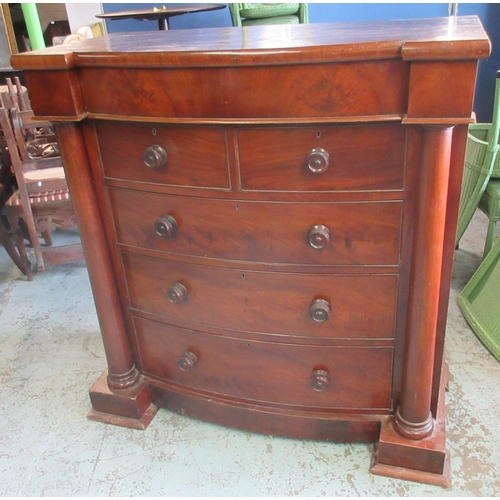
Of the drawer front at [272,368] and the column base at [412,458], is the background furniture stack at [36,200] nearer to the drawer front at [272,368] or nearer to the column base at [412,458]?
the drawer front at [272,368]

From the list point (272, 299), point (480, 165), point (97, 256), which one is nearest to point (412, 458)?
point (272, 299)

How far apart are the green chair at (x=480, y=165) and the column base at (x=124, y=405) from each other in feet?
4.29

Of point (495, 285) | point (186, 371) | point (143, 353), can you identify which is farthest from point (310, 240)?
point (495, 285)

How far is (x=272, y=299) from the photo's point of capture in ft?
4.50

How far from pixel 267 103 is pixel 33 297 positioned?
5.90 feet

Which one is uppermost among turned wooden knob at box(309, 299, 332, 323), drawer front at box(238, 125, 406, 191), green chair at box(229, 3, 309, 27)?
green chair at box(229, 3, 309, 27)

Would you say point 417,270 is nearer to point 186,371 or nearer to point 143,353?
point 186,371

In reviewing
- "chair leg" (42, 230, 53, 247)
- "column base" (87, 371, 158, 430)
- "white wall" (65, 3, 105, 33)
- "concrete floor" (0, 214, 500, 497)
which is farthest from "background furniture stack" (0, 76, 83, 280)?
"white wall" (65, 3, 105, 33)

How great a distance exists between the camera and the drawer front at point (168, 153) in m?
1.22

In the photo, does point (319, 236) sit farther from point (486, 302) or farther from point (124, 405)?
point (486, 302)

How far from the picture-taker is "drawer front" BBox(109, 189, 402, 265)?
48.2 inches

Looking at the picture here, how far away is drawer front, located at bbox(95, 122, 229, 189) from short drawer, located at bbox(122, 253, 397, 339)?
0.25 m

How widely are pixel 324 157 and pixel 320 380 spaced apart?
61cm

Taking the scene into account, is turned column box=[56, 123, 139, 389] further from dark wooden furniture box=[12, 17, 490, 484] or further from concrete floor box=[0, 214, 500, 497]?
concrete floor box=[0, 214, 500, 497]
